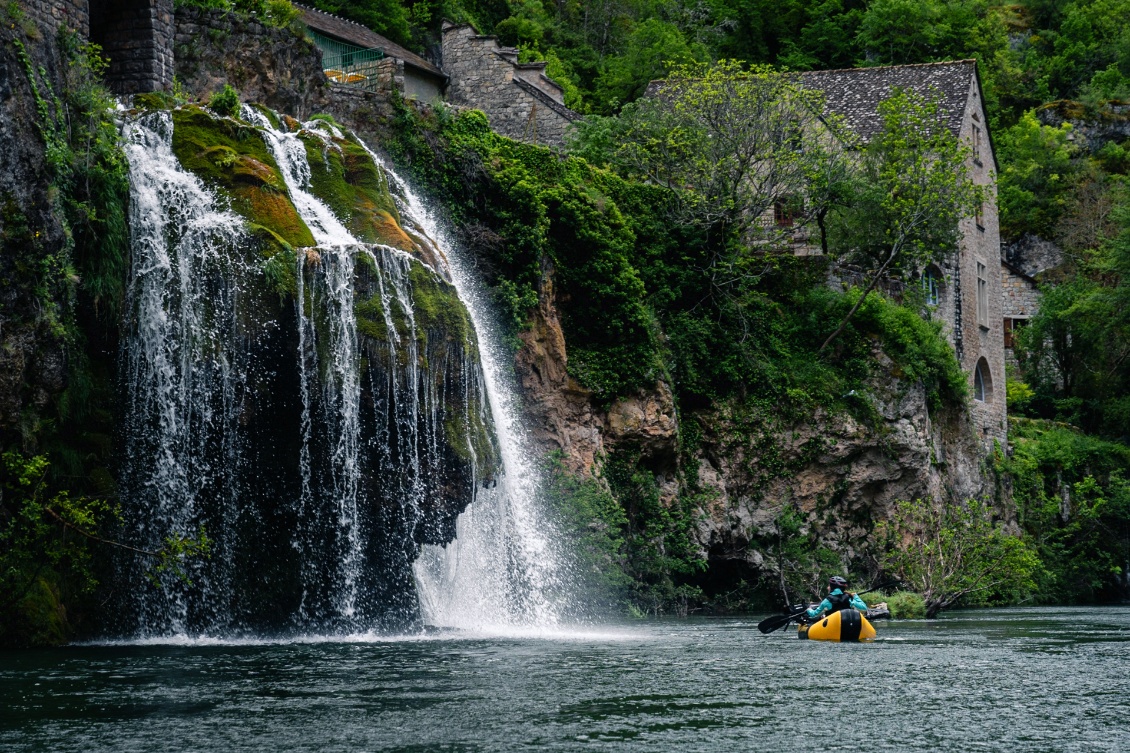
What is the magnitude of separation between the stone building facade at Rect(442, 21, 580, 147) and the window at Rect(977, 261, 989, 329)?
1650cm

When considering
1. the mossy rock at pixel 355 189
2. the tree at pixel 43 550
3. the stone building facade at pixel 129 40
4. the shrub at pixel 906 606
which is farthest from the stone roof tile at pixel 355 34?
the tree at pixel 43 550

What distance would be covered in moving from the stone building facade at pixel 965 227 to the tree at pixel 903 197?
12.4 feet

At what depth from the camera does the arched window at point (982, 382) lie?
4800 centimetres

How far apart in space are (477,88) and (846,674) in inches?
1149

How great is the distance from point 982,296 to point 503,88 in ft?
61.8

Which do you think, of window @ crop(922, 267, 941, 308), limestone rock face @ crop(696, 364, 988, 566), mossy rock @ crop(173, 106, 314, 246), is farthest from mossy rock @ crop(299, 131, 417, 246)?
window @ crop(922, 267, 941, 308)

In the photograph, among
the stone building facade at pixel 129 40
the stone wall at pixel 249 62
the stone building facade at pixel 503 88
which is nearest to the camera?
the stone building facade at pixel 129 40

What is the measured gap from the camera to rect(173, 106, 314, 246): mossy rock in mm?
22781

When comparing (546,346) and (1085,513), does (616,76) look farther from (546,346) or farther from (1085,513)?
(546,346)

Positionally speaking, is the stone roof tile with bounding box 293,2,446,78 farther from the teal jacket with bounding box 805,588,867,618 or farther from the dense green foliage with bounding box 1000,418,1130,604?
the dense green foliage with bounding box 1000,418,1130,604

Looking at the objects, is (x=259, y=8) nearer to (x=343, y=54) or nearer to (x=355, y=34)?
(x=343, y=54)

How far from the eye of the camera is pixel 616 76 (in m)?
58.1

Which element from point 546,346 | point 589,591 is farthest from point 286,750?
point 546,346

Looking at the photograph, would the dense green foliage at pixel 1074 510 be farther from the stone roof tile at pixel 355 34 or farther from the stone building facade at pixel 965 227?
the stone roof tile at pixel 355 34
